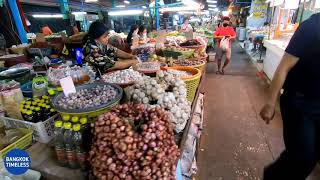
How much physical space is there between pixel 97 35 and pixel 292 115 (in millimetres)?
2391

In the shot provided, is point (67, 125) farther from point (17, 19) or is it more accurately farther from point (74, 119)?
point (17, 19)

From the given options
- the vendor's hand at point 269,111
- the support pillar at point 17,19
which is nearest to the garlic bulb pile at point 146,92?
the vendor's hand at point 269,111

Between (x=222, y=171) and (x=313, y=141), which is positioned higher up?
(x=313, y=141)

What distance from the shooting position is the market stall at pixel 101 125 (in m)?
1.01

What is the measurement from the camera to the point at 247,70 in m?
7.88

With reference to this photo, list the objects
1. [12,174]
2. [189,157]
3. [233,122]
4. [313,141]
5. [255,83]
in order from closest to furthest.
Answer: [12,174] → [313,141] → [189,157] → [233,122] → [255,83]

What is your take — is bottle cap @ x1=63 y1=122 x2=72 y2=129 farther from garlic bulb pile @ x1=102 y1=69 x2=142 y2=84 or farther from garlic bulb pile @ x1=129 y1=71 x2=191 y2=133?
garlic bulb pile @ x1=102 y1=69 x2=142 y2=84

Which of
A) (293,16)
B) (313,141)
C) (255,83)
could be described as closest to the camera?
(313,141)

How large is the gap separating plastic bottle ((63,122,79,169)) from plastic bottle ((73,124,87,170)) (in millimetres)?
25

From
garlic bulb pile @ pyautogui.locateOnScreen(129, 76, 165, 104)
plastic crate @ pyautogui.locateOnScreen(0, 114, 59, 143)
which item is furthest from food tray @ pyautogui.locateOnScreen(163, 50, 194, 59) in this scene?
Result: plastic crate @ pyautogui.locateOnScreen(0, 114, 59, 143)

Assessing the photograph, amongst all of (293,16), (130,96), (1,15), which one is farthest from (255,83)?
(1,15)

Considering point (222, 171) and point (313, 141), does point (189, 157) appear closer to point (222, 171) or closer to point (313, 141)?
point (222, 171)

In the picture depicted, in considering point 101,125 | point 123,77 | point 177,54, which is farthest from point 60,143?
point 177,54

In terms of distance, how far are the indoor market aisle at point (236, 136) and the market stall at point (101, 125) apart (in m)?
0.85
